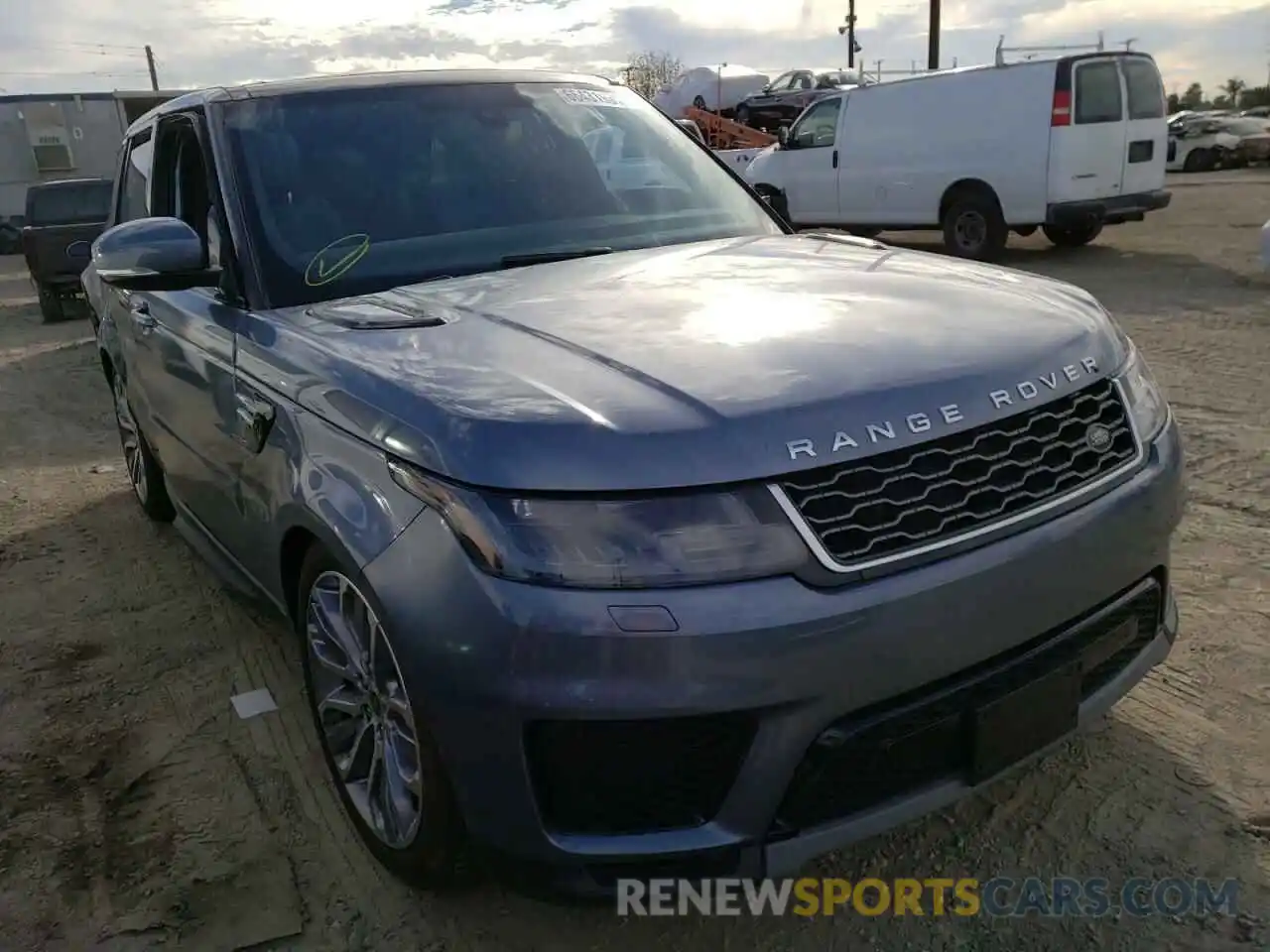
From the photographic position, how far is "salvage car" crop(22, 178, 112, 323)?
13.6 m

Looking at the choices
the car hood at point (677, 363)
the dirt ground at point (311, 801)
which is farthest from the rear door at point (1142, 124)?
the car hood at point (677, 363)

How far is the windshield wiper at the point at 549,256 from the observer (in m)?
3.08

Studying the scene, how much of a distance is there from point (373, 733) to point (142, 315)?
7.23 feet

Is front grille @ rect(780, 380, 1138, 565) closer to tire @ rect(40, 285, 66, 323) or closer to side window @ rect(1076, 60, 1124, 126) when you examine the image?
side window @ rect(1076, 60, 1124, 126)

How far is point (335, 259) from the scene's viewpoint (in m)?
2.95

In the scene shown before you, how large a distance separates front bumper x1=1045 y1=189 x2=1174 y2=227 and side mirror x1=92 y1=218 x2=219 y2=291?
1029 cm

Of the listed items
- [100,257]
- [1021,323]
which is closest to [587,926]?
[1021,323]

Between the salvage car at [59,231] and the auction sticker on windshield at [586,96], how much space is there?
35.3 ft

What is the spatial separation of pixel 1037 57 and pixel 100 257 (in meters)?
11.0

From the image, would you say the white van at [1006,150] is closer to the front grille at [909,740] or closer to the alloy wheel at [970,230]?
the alloy wheel at [970,230]

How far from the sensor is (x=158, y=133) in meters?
4.04

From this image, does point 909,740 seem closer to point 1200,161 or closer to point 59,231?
point 59,231

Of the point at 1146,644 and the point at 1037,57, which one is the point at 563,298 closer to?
the point at 1146,644
